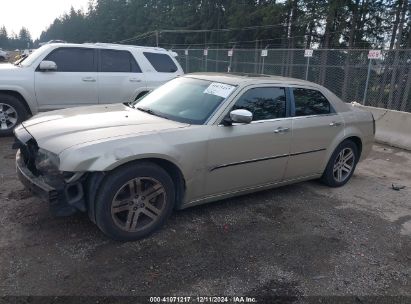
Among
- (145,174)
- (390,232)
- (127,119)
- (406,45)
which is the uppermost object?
(406,45)

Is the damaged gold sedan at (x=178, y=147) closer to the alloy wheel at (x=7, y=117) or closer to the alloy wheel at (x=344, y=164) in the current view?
the alloy wheel at (x=344, y=164)

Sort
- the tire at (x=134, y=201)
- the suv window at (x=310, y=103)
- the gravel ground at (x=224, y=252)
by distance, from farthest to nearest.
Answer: the suv window at (x=310, y=103), the tire at (x=134, y=201), the gravel ground at (x=224, y=252)

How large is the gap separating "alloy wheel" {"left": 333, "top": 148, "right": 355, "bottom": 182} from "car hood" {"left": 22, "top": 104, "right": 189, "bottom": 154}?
108 inches

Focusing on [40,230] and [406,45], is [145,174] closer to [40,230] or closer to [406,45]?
[40,230]

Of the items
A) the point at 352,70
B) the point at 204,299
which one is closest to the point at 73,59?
the point at 204,299

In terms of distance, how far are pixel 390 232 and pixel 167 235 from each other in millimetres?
2543

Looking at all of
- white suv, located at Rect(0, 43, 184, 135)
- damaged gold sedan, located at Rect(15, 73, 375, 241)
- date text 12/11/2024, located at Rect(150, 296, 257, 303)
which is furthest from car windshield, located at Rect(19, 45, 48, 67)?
date text 12/11/2024, located at Rect(150, 296, 257, 303)

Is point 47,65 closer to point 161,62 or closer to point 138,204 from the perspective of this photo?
point 161,62

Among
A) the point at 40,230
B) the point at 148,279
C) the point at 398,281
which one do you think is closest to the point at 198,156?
the point at 148,279

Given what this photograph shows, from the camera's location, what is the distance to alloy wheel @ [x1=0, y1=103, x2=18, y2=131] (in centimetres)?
734

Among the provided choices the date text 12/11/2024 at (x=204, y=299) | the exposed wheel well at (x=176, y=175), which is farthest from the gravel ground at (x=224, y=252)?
the exposed wheel well at (x=176, y=175)

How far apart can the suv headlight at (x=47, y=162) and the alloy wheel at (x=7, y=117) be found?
4287 mm

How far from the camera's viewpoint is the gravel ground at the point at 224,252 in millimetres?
3152

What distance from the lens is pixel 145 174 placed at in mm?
3627
